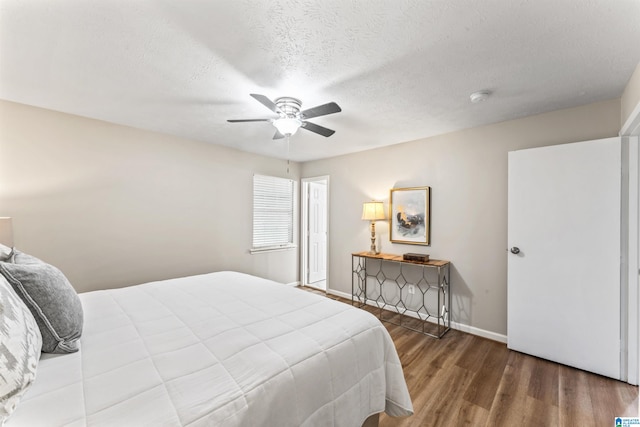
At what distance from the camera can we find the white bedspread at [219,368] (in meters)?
0.93

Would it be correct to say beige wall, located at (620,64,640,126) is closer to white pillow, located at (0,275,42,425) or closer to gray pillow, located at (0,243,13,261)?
white pillow, located at (0,275,42,425)

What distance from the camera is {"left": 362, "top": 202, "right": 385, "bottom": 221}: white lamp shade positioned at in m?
3.83

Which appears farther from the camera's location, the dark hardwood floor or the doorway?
the doorway

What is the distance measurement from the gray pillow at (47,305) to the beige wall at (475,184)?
346cm

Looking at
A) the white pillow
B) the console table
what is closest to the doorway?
the console table

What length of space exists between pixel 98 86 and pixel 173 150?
1.31 metres

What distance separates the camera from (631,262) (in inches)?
86.4

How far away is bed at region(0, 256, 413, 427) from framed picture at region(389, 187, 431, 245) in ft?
6.87

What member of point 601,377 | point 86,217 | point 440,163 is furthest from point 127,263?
point 601,377

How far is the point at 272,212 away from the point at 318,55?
3.20 meters

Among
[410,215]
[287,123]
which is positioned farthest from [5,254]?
[410,215]

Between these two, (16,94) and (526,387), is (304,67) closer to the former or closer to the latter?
(16,94)

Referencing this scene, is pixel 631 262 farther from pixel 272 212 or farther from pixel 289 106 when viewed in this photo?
pixel 272 212

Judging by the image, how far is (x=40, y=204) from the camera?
2611 mm
